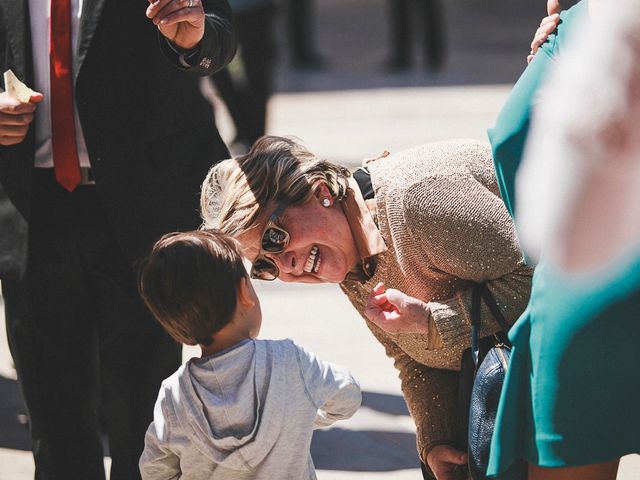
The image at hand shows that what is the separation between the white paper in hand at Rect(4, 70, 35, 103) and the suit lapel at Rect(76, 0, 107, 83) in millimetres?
136

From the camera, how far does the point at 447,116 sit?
9.84 meters

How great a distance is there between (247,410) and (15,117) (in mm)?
957

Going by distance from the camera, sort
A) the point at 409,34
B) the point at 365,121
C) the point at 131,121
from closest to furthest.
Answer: the point at 131,121 < the point at 365,121 < the point at 409,34

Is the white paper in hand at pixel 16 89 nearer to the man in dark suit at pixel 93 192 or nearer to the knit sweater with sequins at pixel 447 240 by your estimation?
the man in dark suit at pixel 93 192

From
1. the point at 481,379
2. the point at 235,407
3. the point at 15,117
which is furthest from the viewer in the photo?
the point at 15,117

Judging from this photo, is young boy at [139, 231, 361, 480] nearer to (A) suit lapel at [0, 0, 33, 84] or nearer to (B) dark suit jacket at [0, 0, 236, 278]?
(B) dark suit jacket at [0, 0, 236, 278]

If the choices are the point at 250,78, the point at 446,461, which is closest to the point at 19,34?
the point at 446,461

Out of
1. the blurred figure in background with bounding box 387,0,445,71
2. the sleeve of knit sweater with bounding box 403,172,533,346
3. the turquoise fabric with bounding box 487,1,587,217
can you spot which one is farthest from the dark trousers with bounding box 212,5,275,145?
the turquoise fabric with bounding box 487,1,587,217

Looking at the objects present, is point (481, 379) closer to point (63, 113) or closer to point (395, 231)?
point (395, 231)

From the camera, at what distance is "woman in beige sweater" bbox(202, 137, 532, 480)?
2980mm

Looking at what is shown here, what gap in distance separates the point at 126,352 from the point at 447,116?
6.83 metres

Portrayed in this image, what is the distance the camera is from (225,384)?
2734 mm

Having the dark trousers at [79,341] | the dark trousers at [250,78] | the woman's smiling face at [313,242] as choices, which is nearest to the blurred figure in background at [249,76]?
the dark trousers at [250,78]

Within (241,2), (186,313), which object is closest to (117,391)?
(186,313)
